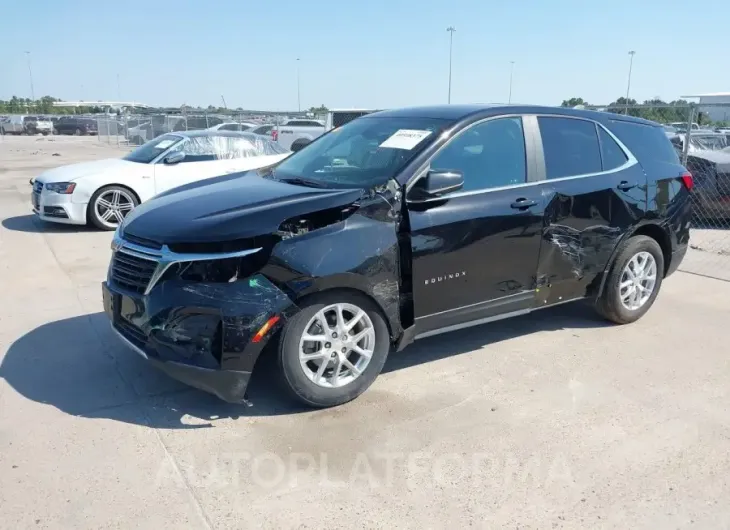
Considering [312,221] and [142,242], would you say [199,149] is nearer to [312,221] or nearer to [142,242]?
[142,242]

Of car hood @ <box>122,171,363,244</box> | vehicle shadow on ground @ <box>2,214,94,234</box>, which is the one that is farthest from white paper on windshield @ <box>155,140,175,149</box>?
car hood @ <box>122,171,363,244</box>

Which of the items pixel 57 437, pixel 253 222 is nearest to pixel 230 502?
pixel 57 437

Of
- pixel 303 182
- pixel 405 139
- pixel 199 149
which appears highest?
pixel 405 139

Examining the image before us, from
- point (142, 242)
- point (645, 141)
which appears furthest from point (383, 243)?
point (645, 141)

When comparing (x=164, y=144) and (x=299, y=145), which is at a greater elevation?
(x=164, y=144)

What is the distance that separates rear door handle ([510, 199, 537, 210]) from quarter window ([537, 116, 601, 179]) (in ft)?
1.03

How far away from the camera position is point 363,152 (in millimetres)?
4562

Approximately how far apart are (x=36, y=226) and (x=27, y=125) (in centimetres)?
4507

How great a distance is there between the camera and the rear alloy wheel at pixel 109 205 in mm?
9234

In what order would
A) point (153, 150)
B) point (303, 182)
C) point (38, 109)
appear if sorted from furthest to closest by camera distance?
point (38, 109) → point (153, 150) → point (303, 182)

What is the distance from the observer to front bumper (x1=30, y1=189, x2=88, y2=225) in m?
9.05

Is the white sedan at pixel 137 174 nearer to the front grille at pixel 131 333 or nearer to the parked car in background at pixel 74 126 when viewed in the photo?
the front grille at pixel 131 333

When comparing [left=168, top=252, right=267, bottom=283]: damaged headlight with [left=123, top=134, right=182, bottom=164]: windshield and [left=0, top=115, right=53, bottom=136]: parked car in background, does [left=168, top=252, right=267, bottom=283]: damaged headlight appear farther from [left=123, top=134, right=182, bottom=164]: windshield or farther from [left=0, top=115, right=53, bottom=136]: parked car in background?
[left=0, top=115, right=53, bottom=136]: parked car in background

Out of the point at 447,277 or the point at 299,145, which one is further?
the point at 299,145
